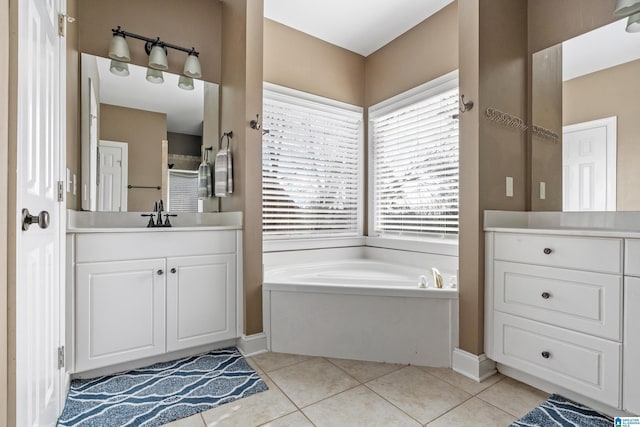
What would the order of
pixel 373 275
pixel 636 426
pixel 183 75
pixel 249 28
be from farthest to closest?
pixel 373 275, pixel 183 75, pixel 249 28, pixel 636 426

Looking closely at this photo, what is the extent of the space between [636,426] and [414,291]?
112 centimetres

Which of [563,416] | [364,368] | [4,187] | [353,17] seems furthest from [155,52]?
[563,416]

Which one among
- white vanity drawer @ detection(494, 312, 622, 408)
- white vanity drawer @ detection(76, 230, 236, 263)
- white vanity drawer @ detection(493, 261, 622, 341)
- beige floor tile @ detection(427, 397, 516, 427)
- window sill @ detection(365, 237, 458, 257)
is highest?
white vanity drawer @ detection(76, 230, 236, 263)

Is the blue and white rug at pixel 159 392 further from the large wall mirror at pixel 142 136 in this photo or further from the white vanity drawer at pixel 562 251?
the white vanity drawer at pixel 562 251

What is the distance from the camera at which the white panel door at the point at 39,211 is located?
96cm

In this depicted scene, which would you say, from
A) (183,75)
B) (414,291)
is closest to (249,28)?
(183,75)

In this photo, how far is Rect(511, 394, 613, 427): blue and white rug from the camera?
1.50 metres

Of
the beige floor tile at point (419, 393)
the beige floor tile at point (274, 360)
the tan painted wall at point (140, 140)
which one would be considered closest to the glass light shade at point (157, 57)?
the tan painted wall at point (140, 140)

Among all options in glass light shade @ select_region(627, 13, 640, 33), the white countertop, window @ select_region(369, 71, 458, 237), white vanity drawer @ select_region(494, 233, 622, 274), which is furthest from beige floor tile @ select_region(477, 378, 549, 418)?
glass light shade @ select_region(627, 13, 640, 33)

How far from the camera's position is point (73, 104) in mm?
1957

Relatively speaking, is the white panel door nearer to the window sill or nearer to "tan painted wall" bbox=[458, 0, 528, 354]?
"tan painted wall" bbox=[458, 0, 528, 354]

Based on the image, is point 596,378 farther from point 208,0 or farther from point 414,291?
point 208,0

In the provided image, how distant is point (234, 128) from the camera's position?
2.44m

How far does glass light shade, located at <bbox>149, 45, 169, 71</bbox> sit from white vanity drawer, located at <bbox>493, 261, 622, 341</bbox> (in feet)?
8.90
